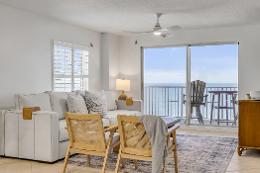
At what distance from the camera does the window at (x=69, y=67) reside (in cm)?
613

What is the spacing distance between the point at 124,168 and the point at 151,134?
1.06 m

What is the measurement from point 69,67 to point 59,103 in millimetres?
1452

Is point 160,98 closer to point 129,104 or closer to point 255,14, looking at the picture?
point 129,104

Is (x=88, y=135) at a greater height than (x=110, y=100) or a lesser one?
lesser

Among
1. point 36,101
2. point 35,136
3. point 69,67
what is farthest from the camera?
point 69,67

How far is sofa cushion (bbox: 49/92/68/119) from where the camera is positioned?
5.13 m

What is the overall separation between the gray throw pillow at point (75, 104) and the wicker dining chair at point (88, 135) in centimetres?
156

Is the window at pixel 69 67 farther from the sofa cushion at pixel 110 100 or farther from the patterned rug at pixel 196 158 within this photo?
the patterned rug at pixel 196 158

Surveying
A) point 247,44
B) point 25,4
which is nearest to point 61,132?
point 25,4

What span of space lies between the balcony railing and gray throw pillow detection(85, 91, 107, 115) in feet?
9.19

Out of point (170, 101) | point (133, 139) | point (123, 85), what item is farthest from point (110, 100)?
point (133, 139)

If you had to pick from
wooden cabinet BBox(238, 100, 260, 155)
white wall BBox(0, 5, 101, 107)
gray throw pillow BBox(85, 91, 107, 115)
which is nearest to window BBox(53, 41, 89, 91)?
white wall BBox(0, 5, 101, 107)

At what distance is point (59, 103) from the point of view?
522 cm

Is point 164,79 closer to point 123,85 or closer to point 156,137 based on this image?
point 123,85
